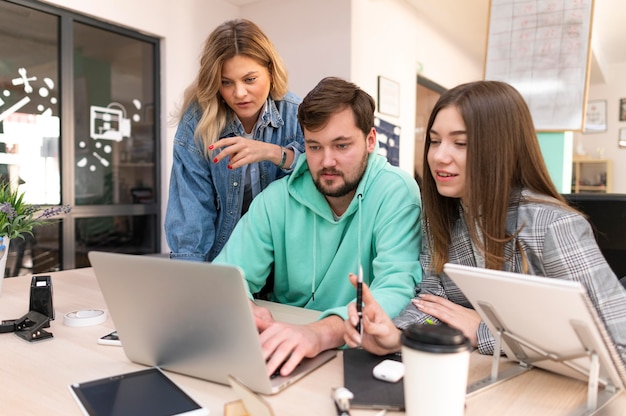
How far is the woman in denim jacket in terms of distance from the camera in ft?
5.08

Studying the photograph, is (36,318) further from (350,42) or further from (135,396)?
(350,42)

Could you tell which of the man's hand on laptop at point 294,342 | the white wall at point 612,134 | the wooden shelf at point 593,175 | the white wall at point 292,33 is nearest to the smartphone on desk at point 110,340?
the man's hand on laptop at point 294,342

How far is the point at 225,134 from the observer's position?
1.70m

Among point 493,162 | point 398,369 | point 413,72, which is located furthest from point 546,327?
point 413,72

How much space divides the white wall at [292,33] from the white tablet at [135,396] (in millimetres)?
2890

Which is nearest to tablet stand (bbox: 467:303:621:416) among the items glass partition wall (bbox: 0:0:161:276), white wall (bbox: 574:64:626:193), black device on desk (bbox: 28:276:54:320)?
black device on desk (bbox: 28:276:54:320)

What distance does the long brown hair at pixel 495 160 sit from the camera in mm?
1036

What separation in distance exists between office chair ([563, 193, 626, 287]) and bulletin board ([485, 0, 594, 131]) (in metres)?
1.12

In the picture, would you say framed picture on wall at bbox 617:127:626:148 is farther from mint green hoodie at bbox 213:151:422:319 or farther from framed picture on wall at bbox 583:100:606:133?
mint green hoodie at bbox 213:151:422:319

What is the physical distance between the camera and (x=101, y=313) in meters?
1.21

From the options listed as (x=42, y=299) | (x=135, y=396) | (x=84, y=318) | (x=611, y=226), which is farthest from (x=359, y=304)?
(x=611, y=226)

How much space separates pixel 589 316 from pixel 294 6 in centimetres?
382

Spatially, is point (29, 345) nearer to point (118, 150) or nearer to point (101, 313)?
point (101, 313)

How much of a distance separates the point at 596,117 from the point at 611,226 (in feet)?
24.3
